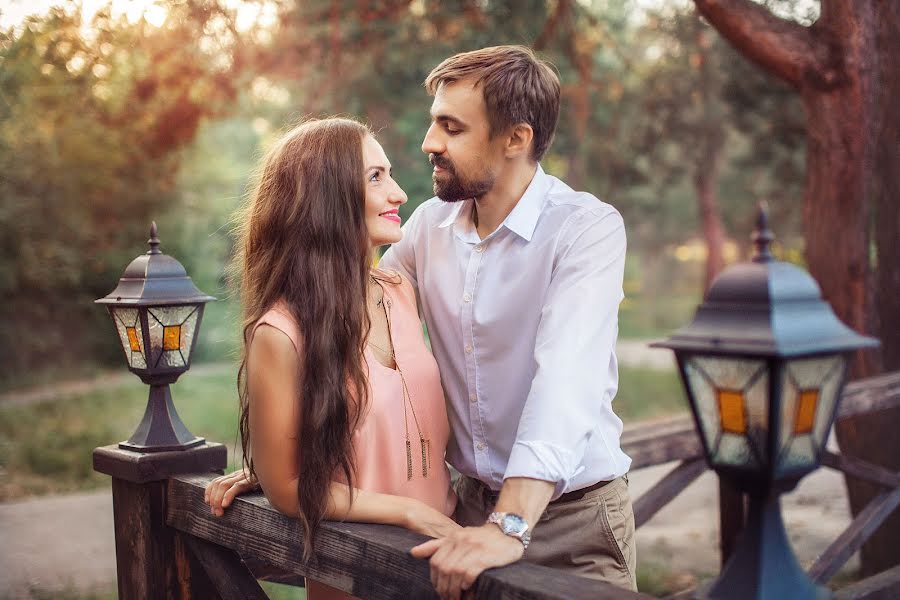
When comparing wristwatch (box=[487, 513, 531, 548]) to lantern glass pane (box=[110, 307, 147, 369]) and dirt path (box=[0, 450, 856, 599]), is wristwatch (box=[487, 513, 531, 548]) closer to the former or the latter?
lantern glass pane (box=[110, 307, 147, 369])

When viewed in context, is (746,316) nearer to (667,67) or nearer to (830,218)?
(830,218)

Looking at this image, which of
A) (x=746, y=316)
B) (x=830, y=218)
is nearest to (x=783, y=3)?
(x=830, y=218)

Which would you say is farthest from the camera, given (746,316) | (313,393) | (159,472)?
(159,472)

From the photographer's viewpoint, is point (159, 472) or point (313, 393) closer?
point (313, 393)

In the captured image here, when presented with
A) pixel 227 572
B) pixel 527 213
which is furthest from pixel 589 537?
pixel 227 572

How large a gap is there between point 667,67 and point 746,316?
11947mm

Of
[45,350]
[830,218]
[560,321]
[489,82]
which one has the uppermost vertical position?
[489,82]

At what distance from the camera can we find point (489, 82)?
2.36 metres

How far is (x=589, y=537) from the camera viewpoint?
7.67ft

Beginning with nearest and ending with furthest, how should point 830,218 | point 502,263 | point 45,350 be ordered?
point 502,263
point 830,218
point 45,350

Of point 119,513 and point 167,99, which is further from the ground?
point 167,99

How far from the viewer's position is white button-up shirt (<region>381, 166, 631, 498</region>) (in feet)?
6.65

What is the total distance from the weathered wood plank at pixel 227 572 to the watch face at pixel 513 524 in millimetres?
955

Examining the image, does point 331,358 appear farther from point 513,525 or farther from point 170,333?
point 170,333
